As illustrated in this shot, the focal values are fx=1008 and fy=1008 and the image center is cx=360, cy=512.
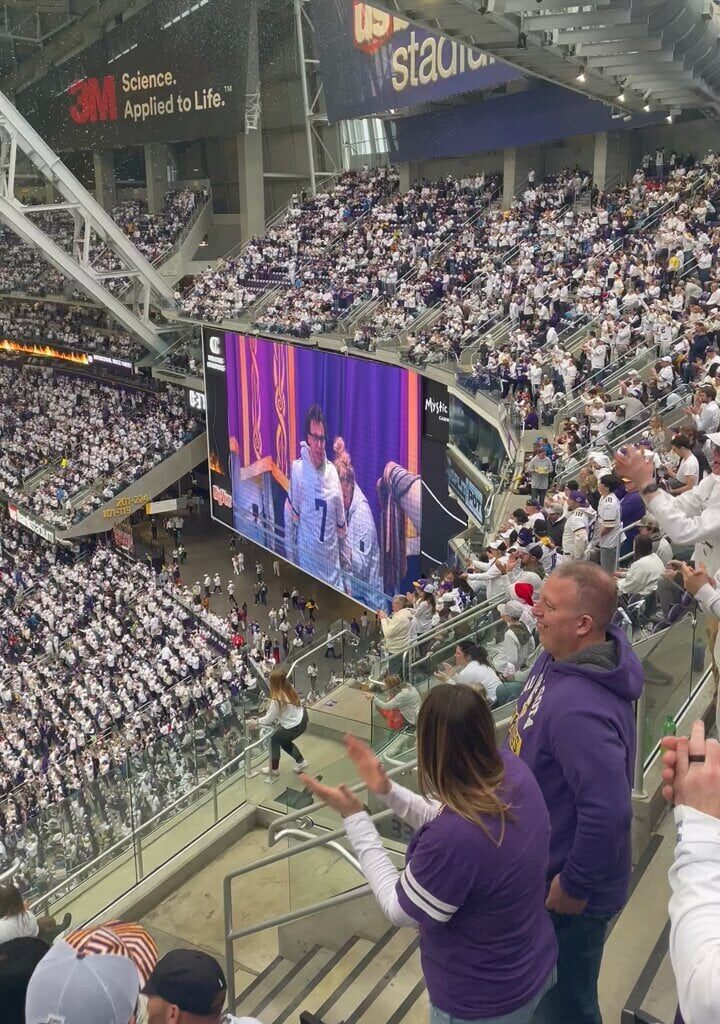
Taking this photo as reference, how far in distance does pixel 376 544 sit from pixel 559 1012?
1748cm

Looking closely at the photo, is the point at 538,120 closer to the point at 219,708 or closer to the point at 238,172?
the point at 238,172

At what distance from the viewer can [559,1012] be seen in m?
2.65

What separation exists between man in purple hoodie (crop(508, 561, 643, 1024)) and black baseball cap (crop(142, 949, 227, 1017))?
857 mm

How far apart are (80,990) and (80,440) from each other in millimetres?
29206

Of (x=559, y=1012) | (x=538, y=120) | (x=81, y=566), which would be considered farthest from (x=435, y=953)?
(x=81, y=566)

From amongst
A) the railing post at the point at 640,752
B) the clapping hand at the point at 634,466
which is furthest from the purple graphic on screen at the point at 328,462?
the clapping hand at the point at 634,466

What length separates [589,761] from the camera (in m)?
2.36

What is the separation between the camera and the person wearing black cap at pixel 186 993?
201 centimetres

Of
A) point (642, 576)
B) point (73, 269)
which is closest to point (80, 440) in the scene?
point (73, 269)

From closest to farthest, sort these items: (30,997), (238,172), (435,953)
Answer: (30,997), (435,953), (238,172)

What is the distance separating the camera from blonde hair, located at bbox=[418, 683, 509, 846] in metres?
2.07

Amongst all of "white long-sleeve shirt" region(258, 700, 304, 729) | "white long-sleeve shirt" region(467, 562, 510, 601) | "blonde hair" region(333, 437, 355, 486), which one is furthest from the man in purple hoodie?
"blonde hair" region(333, 437, 355, 486)

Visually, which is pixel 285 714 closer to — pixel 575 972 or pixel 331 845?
pixel 331 845

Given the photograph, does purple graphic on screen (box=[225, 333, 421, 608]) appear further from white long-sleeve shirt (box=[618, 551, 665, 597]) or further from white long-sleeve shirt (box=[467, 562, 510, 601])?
white long-sleeve shirt (box=[618, 551, 665, 597])
